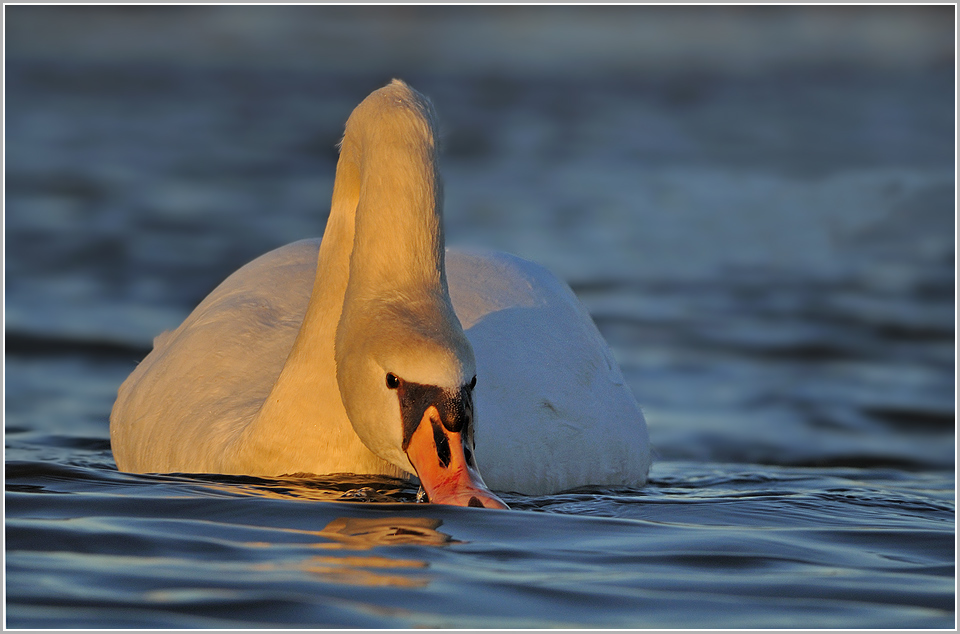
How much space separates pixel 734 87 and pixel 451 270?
45.1 feet

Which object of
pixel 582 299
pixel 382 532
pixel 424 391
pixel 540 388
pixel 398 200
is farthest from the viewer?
pixel 582 299

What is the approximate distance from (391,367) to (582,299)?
694cm

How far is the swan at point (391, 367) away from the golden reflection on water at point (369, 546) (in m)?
0.19

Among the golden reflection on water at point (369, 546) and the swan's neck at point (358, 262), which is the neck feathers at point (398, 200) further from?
the golden reflection on water at point (369, 546)

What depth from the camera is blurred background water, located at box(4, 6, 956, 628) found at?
4672 mm

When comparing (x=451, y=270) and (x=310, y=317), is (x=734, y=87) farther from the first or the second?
(x=310, y=317)

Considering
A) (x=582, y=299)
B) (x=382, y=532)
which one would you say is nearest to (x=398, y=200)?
(x=382, y=532)

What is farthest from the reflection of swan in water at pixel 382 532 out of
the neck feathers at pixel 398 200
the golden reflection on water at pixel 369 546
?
the neck feathers at pixel 398 200

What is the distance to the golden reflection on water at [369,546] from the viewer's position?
4.59 meters

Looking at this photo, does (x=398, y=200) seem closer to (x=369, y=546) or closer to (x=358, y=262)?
(x=358, y=262)

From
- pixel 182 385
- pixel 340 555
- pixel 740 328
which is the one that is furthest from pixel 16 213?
pixel 340 555

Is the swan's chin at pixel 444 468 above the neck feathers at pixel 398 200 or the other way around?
the other way around

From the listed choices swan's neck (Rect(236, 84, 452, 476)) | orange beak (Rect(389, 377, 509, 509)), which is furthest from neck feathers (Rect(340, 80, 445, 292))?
orange beak (Rect(389, 377, 509, 509))

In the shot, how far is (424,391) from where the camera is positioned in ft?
15.9
